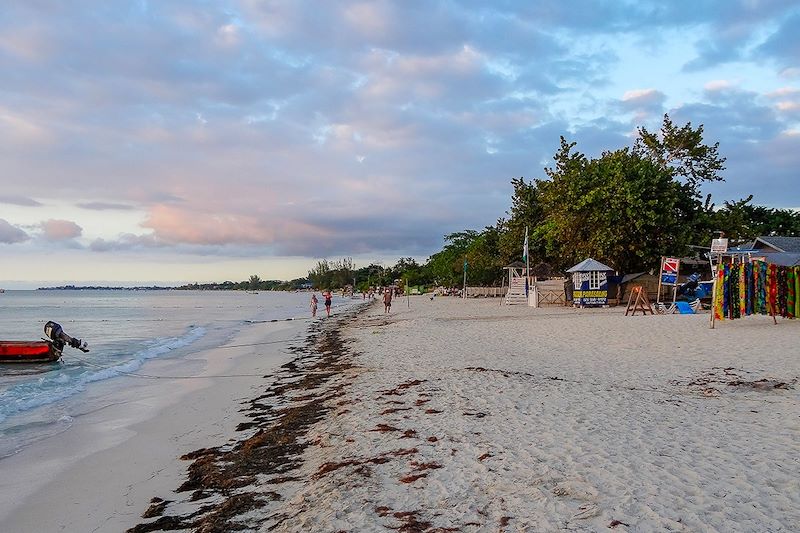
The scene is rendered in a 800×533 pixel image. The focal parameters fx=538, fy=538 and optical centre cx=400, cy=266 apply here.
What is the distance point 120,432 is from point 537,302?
2695 cm

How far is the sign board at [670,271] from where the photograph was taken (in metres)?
22.7

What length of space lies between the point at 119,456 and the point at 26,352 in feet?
41.6

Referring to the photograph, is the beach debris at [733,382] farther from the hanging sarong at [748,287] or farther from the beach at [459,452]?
the hanging sarong at [748,287]

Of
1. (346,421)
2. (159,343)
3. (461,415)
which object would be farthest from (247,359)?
(461,415)

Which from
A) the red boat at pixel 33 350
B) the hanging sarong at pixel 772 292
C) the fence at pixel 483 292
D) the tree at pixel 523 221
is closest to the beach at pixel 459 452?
the hanging sarong at pixel 772 292

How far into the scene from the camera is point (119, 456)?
7.22 metres

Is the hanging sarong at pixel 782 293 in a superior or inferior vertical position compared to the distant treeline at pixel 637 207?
inferior

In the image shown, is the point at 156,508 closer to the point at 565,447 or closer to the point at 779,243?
the point at 565,447

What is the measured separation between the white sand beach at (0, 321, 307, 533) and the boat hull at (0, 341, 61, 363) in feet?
18.1

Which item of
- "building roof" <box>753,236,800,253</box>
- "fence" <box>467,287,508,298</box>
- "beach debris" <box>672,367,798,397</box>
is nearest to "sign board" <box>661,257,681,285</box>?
"building roof" <box>753,236,800,253</box>

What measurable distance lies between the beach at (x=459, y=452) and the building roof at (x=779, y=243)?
53.7ft

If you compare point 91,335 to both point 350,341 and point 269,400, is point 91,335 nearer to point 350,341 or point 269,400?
point 350,341

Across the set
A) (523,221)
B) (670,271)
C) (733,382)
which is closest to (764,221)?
(523,221)

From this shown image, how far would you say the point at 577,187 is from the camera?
3056cm
